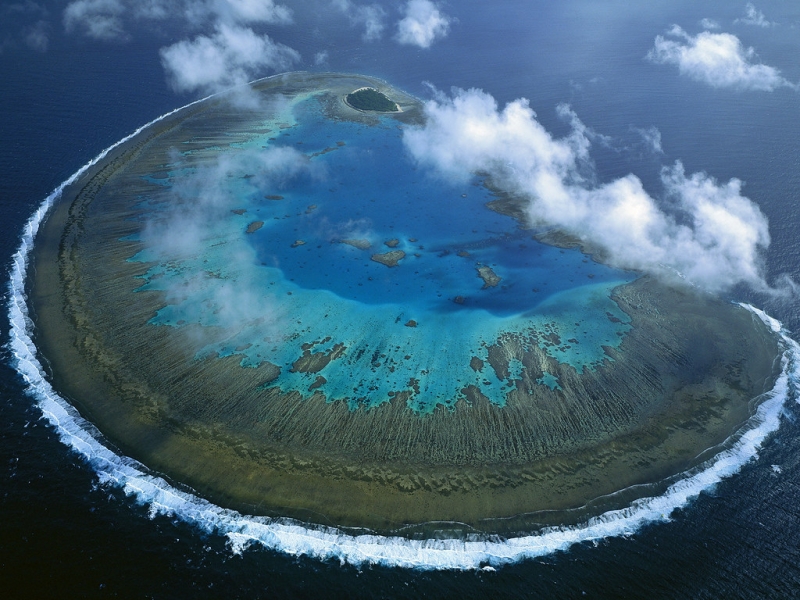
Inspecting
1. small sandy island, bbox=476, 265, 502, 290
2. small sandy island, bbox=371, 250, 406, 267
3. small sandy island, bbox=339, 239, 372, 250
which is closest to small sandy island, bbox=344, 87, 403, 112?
small sandy island, bbox=339, 239, 372, 250

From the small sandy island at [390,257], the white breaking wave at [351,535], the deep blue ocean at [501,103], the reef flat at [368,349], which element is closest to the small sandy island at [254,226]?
the reef flat at [368,349]

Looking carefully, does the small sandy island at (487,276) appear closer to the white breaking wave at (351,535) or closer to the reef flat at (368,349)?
the reef flat at (368,349)

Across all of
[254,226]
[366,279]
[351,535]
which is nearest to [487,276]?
[366,279]

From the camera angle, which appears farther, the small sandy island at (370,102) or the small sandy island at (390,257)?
the small sandy island at (370,102)

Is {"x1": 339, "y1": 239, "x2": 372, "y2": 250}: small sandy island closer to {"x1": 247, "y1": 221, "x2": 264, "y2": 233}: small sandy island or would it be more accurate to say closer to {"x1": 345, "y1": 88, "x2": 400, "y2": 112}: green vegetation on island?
{"x1": 247, "y1": 221, "x2": 264, "y2": 233}: small sandy island

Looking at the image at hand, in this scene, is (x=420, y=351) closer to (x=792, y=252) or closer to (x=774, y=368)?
(x=774, y=368)

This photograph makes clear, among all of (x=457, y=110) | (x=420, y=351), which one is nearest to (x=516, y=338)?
(x=420, y=351)
